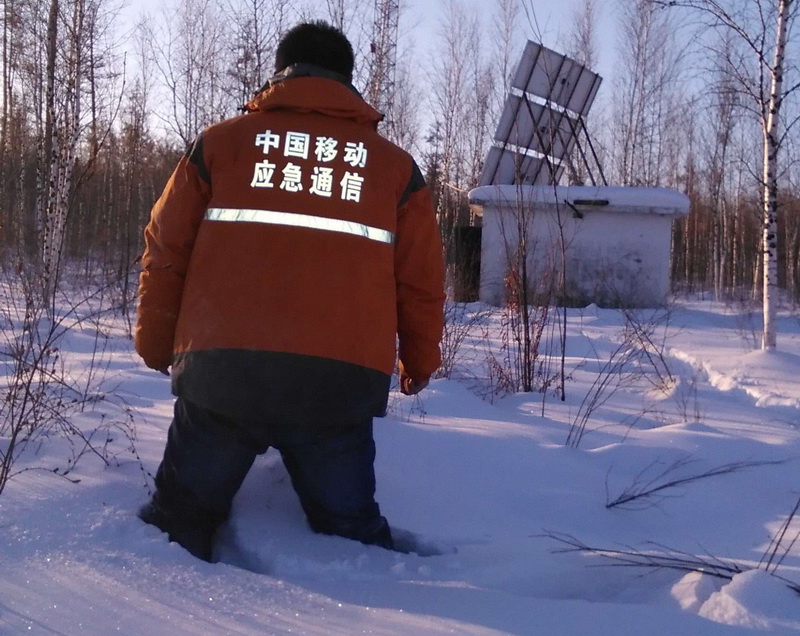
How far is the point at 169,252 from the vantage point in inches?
86.1

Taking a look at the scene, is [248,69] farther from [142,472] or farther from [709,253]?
[709,253]

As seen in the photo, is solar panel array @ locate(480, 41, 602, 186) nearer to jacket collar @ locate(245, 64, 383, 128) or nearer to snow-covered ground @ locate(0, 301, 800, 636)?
snow-covered ground @ locate(0, 301, 800, 636)

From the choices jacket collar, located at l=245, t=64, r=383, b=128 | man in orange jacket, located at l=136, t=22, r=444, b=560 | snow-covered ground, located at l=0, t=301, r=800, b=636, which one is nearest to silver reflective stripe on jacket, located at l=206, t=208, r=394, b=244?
man in orange jacket, located at l=136, t=22, r=444, b=560

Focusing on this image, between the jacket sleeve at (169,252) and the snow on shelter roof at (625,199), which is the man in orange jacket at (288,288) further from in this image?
the snow on shelter roof at (625,199)

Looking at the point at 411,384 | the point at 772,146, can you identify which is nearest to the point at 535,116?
the point at 772,146

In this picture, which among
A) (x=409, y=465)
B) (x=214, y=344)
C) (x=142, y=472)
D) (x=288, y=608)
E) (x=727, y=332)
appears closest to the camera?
(x=288, y=608)

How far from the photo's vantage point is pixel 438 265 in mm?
2361

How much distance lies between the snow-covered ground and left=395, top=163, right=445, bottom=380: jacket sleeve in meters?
0.64

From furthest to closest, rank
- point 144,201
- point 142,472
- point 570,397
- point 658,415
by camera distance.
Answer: point 144,201, point 570,397, point 658,415, point 142,472

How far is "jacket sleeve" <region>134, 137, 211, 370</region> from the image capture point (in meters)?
2.16

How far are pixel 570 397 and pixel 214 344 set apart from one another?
364cm

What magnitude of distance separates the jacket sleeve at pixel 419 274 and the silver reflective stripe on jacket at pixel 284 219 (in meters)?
0.21

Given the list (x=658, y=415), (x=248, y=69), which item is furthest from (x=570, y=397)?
(x=248, y=69)

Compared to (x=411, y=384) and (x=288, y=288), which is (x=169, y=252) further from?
(x=411, y=384)
